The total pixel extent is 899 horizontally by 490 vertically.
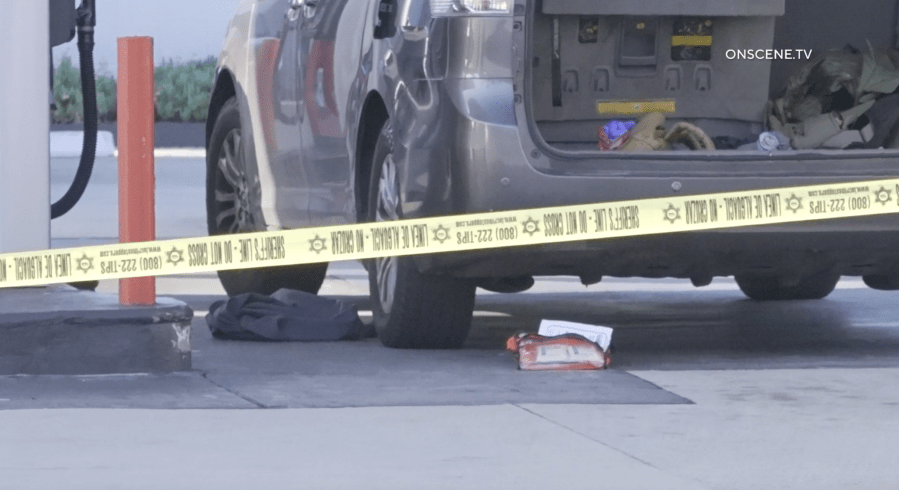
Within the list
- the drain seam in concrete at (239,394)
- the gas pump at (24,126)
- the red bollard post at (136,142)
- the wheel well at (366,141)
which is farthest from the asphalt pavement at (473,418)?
the gas pump at (24,126)

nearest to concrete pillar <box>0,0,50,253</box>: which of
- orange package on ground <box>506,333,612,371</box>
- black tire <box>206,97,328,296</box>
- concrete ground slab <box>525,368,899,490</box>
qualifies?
orange package on ground <box>506,333,612,371</box>

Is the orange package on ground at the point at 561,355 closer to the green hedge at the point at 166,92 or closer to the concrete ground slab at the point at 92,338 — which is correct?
the concrete ground slab at the point at 92,338

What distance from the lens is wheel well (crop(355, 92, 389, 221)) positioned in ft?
22.3

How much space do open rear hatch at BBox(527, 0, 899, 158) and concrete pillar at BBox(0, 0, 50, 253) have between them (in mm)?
1771

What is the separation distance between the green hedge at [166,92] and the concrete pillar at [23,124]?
920 inches

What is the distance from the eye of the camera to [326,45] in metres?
7.32

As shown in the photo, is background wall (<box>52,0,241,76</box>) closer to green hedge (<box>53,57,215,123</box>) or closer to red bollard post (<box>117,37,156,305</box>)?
green hedge (<box>53,57,215,123</box>)

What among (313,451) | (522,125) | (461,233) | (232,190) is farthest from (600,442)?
(232,190)

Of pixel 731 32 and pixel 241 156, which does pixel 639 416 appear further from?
pixel 241 156

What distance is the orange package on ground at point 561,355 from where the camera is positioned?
20.7 feet

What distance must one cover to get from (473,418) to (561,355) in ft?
3.75

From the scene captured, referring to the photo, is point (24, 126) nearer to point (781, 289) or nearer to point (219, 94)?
point (219, 94)

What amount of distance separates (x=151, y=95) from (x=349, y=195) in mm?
1204

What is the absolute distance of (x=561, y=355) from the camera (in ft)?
20.9
